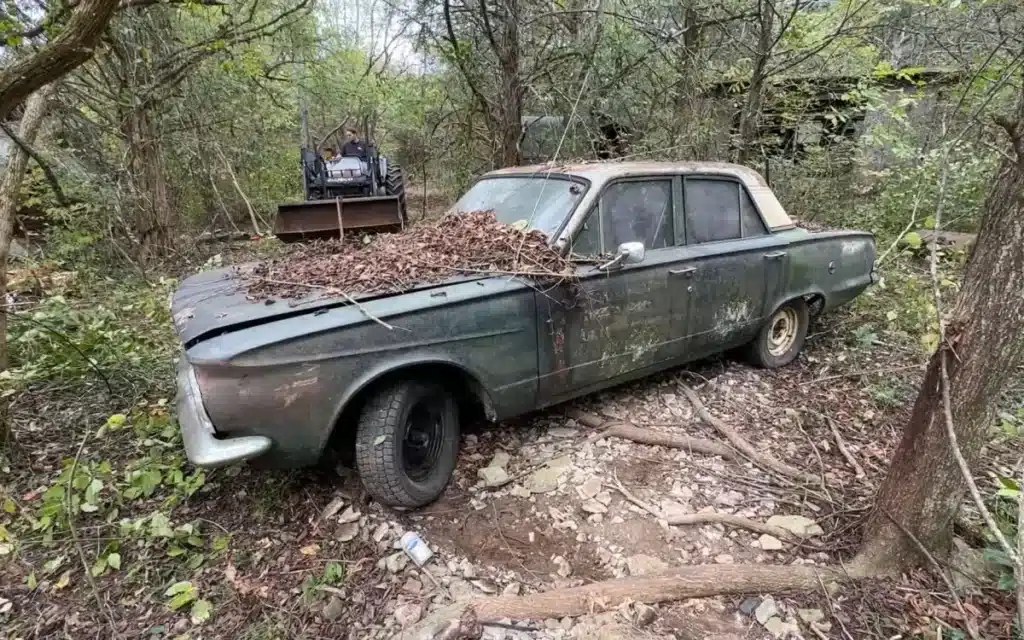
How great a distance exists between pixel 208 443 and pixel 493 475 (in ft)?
4.87

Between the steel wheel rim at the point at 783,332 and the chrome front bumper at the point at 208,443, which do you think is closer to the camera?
the chrome front bumper at the point at 208,443

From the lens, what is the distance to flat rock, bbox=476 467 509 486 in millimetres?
3010

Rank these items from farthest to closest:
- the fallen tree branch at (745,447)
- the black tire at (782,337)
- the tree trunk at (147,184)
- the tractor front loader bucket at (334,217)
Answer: the tree trunk at (147,184) < the tractor front loader bucket at (334,217) < the black tire at (782,337) < the fallen tree branch at (745,447)

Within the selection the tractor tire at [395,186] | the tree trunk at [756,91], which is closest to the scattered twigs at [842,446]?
the tree trunk at [756,91]

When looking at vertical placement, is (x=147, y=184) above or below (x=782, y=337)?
above

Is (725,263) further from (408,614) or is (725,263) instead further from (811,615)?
(408,614)

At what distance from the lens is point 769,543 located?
2.58 metres

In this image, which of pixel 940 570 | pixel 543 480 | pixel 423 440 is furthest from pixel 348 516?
pixel 940 570

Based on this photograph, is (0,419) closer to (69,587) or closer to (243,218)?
(69,587)

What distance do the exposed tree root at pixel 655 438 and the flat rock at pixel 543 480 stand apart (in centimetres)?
41

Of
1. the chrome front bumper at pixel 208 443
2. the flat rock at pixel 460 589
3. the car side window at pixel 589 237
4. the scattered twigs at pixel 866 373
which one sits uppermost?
the car side window at pixel 589 237

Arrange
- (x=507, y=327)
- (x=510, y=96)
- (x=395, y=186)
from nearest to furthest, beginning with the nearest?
(x=507, y=327) → (x=510, y=96) → (x=395, y=186)

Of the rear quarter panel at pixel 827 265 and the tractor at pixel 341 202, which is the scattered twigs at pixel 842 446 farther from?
the tractor at pixel 341 202

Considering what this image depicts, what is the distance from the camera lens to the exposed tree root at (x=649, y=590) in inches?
84.7
